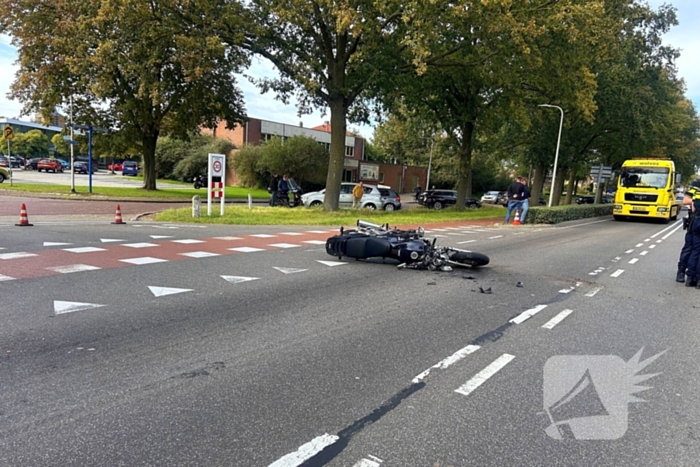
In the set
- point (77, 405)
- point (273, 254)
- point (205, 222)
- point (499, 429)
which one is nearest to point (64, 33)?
point (205, 222)

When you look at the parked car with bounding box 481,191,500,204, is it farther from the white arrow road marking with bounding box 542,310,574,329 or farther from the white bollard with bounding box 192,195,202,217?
the white arrow road marking with bounding box 542,310,574,329

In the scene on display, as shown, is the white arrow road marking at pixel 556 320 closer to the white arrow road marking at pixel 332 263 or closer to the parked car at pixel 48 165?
the white arrow road marking at pixel 332 263

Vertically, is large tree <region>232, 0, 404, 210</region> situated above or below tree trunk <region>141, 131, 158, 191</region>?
above

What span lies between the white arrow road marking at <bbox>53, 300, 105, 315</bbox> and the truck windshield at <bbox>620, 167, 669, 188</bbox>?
28724 millimetres

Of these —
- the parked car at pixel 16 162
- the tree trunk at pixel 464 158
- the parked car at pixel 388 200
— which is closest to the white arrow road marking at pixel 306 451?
the parked car at pixel 388 200

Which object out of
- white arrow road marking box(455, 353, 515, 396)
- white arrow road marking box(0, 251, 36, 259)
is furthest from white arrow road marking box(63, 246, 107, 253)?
white arrow road marking box(455, 353, 515, 396)

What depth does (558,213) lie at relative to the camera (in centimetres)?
2388

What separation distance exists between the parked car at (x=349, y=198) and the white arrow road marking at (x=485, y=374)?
2094 centimetres

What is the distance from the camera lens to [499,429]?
123 inches

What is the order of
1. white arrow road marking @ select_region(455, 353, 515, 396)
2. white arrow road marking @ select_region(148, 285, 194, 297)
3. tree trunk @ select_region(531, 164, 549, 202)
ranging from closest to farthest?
white arrow road marking @ select_region(455, 353, 515, 396), white arrow road marking @ select_region(148, 285, 194, 297), tree trunk @ select_region(531, 164, 549, 202)

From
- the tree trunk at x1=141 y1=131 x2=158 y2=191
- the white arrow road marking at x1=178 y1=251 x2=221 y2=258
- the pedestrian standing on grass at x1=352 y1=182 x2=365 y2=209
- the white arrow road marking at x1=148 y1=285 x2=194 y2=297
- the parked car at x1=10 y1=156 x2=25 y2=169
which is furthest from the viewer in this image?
the parked car at x1=10 y1=156 x2=25 y2=169

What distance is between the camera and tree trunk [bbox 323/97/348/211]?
20.5 metres

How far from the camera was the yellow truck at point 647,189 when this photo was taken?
25.8 m

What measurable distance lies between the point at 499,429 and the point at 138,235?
419 inches
